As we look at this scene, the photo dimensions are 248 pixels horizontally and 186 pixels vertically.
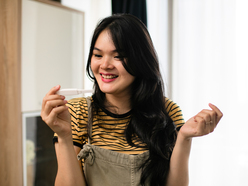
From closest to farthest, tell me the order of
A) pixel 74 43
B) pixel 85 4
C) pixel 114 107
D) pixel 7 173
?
pixel 114 107, pixel 7 173, pixel 74 43, pixel 85 4

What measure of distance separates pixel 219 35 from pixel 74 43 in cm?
121

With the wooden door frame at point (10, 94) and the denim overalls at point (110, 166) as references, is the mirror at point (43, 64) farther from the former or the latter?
the denim overalls at point (110, 166)

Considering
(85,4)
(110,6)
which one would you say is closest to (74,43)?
(85,4)

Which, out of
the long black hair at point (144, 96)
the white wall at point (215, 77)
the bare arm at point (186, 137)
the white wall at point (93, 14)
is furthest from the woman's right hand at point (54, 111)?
the white wall at point (93, 14)

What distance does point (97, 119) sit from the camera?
1.04 meters

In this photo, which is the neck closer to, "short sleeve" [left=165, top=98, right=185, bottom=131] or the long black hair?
the long black hair

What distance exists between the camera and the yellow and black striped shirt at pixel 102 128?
99 cm

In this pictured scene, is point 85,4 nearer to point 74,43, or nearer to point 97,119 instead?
point 74,43

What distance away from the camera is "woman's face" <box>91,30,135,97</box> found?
933 mm

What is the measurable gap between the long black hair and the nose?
0.05m

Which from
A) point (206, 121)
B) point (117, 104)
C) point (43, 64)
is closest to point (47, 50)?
point (43, 64)

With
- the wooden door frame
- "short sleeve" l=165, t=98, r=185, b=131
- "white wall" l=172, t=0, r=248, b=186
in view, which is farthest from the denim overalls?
"white wall" l=172, t=0, r=248, b=186

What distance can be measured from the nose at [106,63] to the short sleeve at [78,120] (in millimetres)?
210

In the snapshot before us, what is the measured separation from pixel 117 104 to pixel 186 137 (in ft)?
1.15
